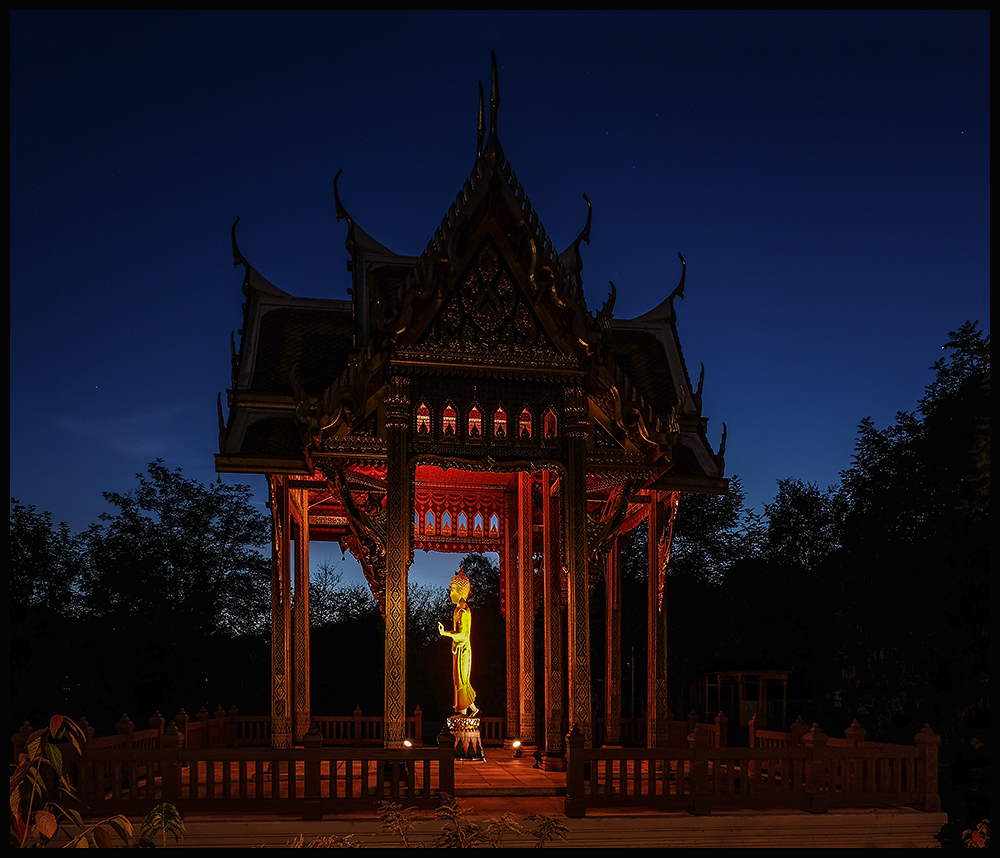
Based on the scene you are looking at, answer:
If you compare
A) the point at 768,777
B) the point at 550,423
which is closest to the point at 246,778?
the point at 768,777

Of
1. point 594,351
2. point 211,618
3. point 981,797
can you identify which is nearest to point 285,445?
point 594,351

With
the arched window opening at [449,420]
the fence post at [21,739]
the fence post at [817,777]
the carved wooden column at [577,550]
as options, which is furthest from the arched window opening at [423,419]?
the fence post at [817,777]

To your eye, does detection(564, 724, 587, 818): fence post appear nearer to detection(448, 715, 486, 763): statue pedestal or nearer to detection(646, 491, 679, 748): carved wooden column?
detection(448, 715, 486, 763): statue pedestal

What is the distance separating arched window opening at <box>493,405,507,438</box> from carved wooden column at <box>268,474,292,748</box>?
285cm

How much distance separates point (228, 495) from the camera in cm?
2695

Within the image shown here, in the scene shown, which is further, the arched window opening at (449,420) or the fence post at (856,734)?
the arched window opening at (449,420)

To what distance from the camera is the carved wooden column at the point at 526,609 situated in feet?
41.1

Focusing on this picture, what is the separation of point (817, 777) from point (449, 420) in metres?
4.88

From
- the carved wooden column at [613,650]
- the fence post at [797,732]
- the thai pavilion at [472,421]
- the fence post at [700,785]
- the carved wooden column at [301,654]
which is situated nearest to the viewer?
the fence post at [700,785]

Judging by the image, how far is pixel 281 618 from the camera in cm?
1155

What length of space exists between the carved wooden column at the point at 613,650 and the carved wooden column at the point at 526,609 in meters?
1.15

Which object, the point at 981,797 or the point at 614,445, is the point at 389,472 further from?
the point at 981,797

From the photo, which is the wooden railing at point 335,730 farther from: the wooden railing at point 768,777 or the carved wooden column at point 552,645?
the wooden railing at point 768,777

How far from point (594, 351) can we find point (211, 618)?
60.4 feet
